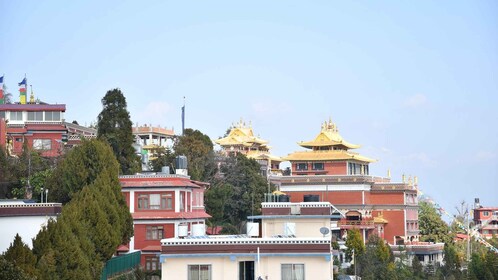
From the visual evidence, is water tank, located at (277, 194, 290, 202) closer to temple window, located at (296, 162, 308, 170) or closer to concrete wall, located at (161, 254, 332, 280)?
concrete wall, located at (161, 254, 332, 280)

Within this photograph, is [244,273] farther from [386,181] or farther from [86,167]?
[386,181]

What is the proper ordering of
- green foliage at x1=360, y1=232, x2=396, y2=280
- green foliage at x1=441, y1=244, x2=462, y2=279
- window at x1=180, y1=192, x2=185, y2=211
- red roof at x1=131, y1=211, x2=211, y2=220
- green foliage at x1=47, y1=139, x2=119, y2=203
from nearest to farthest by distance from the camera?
green foliage at x1=47, y1=139, x2=119, y2=203
red roof at x1=131, y1=211, x2=211, y2=220
window at x1=180, y1=192, x2=185, y2=211
green foliage at x1=360, y1=232, x2=396, y2=280
green foliage at x1=441, y1=244, x2=462, y2=279

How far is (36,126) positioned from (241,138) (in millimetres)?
37209

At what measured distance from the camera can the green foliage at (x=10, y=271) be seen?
31.0 m

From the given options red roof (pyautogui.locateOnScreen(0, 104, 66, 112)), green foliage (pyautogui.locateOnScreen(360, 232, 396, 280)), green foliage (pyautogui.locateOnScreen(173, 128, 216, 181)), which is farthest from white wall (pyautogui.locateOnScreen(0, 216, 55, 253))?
green foliage (pyautogui.locateOnScreen(173, 128, 216, 181))

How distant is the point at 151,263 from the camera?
5419 centimetres

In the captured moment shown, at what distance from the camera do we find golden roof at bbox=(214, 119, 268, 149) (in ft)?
363

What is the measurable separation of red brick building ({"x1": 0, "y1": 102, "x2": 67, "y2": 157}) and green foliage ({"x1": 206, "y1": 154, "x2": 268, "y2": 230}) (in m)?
13.0

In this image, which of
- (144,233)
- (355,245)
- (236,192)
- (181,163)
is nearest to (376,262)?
(355,245)

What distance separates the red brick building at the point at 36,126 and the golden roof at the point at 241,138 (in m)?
34.5

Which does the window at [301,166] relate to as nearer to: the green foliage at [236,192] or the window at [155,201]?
the green foliage at [236,192]

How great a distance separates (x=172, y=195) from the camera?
56156 mm

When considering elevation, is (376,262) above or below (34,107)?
below

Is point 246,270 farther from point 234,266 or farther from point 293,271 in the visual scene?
point 293,271
